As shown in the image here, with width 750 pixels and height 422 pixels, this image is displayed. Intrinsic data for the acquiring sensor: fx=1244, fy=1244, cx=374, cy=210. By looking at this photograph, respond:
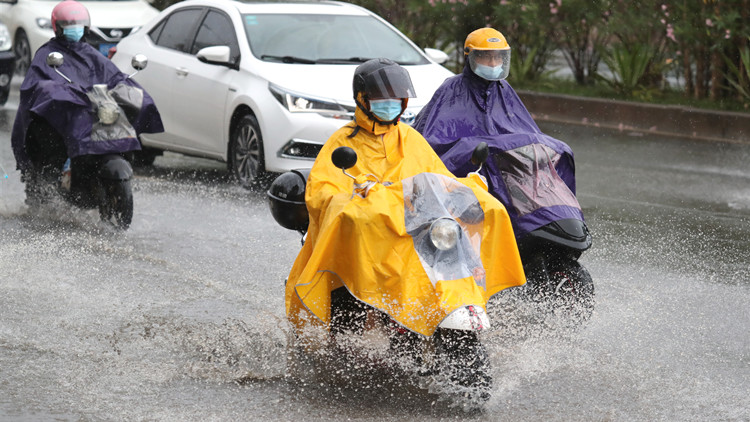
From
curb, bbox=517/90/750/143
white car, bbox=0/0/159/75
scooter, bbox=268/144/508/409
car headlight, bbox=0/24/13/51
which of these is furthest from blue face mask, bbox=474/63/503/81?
white car, bbox=0/0/159/75

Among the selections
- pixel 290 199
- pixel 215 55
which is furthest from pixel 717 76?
pixel 290 199

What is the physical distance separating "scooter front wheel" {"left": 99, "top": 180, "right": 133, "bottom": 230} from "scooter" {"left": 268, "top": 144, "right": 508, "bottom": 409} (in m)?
3.22

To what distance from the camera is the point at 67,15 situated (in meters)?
8.61

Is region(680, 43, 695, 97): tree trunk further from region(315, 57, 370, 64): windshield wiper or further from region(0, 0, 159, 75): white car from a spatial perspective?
region(0, 0, 159, 75): white car

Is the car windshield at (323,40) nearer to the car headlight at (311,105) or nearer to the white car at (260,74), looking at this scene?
the white car at (260,74)

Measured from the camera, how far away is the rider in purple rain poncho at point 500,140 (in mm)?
5777

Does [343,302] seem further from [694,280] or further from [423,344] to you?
[694,280]

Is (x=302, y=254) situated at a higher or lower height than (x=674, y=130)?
higher

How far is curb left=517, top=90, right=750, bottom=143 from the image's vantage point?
13.9 metres

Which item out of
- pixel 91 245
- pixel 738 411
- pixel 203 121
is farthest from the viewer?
pixel 203 121

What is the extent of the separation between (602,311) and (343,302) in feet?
6.41

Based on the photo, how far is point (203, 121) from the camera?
10.8 meters

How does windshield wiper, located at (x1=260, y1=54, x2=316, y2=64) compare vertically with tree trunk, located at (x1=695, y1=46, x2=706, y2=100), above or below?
above

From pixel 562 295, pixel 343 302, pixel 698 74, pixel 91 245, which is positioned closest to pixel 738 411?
pixel 562 295
